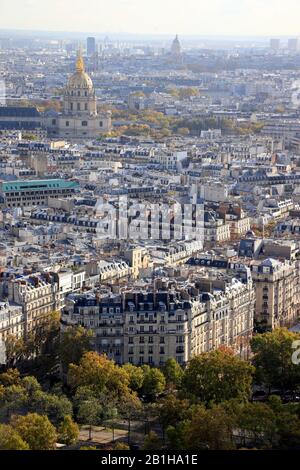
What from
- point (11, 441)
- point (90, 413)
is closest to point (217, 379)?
point (90, 413)

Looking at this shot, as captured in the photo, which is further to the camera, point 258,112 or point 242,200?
point 258,112

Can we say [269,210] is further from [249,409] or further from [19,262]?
[249,409]

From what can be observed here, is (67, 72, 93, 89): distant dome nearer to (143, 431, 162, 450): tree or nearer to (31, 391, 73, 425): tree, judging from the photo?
(31, 391, 73, 425): tree

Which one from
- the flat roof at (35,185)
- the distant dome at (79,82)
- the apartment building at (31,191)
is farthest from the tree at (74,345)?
the distant dome at (79,82)

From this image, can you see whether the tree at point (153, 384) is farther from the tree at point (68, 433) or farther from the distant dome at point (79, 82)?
the distant dome at point (79, 82)

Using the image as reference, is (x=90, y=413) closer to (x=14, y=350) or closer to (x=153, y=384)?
(x=153, y=384)

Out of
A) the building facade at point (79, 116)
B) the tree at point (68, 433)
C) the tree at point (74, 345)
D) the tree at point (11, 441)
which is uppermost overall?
the tree at point (11, 441)
